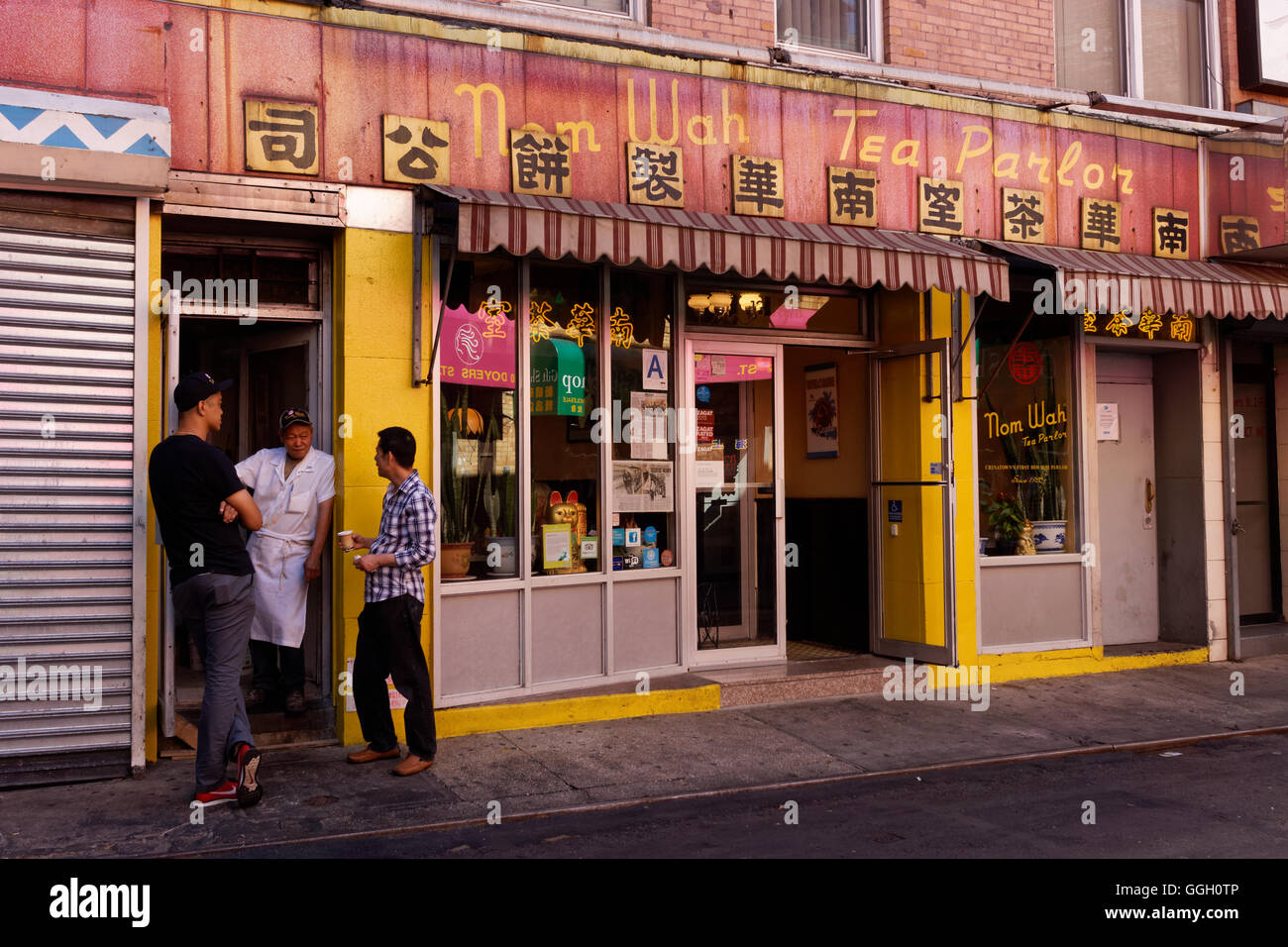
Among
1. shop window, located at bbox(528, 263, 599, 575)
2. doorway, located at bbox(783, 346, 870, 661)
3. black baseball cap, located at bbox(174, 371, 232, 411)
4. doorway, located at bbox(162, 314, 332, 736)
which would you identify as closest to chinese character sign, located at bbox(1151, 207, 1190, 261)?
doorway, located at bbox(783, 346, 870, 661)

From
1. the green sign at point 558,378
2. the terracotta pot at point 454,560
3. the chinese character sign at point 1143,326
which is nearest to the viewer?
the terracotta pot at point 454,560

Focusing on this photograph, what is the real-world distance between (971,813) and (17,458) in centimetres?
542

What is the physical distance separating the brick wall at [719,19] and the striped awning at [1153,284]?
2433 millimetres

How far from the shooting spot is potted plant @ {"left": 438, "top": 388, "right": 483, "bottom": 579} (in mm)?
7316

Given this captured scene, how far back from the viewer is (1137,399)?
410 inches

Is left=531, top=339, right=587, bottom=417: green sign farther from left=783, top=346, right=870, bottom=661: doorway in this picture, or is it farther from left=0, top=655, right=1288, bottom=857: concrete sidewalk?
left=783, top=346, right=870, bottom=661: doorway

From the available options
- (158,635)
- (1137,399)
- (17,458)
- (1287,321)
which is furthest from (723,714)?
(1287,321)

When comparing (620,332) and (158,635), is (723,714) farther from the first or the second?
(158,635)

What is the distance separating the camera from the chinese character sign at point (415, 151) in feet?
23.0

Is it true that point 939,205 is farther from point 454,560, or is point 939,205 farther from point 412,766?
point 412,766

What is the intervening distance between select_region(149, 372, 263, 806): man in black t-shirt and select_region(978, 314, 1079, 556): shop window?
246 inches

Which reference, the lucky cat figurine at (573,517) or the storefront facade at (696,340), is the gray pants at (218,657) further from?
the lucky cat figurine at (573,517)

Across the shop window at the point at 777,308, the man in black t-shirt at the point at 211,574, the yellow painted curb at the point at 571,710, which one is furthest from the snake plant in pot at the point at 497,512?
the man in black t-shirt at the point at 211,574

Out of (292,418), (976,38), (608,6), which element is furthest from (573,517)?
(976,38)
